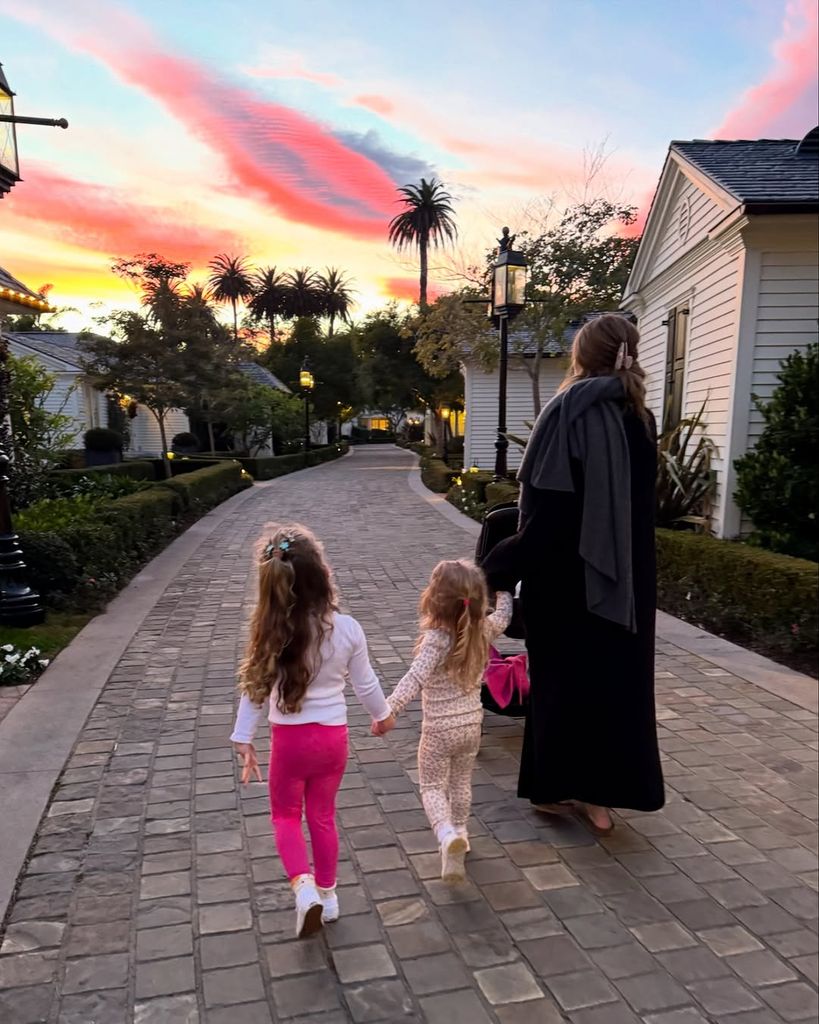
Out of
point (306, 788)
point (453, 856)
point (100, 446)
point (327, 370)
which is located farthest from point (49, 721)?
point (327, 370)

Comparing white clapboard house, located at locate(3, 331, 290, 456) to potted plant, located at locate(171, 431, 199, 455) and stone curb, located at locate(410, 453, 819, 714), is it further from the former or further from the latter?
stone curb, located at locate(410, 453, 819, 714)

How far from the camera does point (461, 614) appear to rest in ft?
8.57

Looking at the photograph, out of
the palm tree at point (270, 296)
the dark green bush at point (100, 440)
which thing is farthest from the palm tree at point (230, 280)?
the dark green bush at point (100, 440)

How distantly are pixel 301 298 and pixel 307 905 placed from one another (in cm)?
6409

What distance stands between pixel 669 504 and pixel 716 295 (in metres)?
2.67

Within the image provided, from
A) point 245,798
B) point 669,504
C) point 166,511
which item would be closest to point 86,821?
point 245,798

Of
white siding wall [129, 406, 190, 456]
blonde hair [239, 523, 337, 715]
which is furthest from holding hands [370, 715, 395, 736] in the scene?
white siding wall [129, 406, 190, 456]

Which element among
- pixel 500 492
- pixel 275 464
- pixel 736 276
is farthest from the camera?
pixel 275 464

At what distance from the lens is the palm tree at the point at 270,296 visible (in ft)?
204

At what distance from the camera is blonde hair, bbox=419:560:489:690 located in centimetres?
260

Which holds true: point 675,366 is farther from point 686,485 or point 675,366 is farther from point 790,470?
point 790,470

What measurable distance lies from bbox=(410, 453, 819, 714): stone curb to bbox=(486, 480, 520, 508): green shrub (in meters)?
4.86

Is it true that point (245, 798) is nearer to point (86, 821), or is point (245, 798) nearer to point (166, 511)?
point (86, 821)

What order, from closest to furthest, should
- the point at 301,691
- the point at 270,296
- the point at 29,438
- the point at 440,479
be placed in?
the point at 301,691
the point at 29,438
the point at 440,479
the point at 270,296
